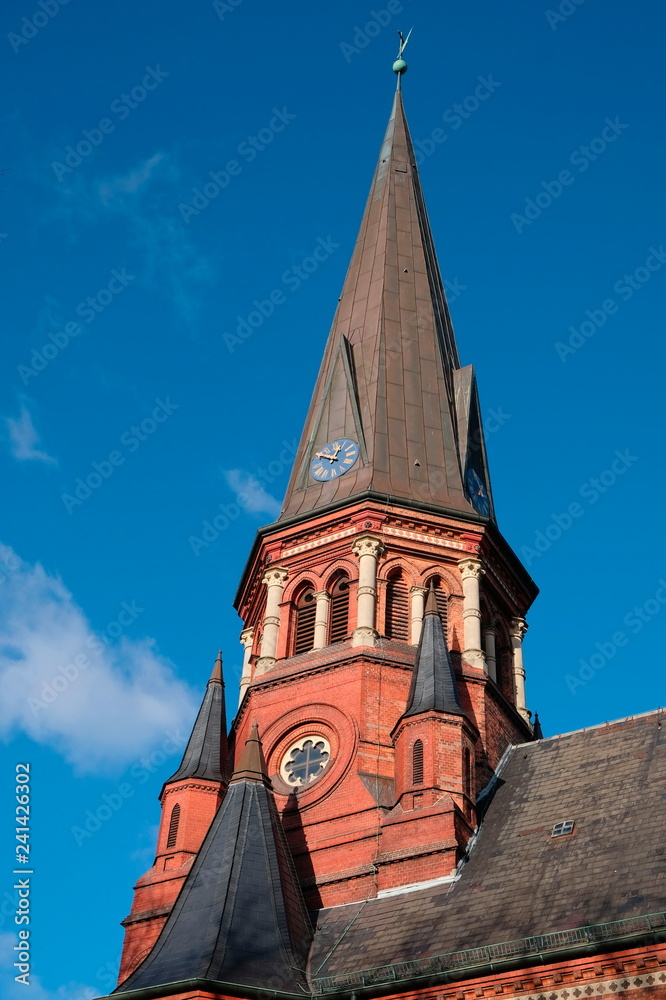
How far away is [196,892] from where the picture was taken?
29.0 meters

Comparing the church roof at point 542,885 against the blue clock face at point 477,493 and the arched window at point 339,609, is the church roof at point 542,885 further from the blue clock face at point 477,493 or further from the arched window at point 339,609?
the blue clock face at point 477,493

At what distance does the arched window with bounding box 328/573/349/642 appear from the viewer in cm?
3828

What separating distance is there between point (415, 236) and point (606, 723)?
22.1m

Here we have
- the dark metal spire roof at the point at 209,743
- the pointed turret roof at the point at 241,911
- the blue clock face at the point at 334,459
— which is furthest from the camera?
the blue clock face at the point at 334,459

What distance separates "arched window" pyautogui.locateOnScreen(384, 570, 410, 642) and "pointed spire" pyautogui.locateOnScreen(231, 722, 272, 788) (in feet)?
22.1

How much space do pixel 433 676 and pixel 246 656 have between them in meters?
9.35

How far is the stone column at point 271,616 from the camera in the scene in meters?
38.3

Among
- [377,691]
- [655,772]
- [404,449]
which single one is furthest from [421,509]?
[655,772]

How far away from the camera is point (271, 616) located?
129 ft

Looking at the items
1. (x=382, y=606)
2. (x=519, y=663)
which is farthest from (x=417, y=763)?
(x=519, y=663)

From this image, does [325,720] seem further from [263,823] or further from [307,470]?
[307,470]

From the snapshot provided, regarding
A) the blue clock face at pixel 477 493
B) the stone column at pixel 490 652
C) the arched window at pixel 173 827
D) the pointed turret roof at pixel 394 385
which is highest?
the pointed turret roof at pixel 394 385

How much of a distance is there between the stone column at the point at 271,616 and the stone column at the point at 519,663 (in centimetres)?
697

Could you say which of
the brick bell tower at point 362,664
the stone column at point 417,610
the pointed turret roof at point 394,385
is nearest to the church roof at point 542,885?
the brick bell tower at point 362,664
